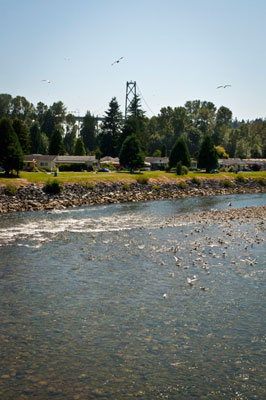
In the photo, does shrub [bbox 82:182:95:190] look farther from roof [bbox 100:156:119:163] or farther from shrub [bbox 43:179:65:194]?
roof [bbox 100:156:119:163]

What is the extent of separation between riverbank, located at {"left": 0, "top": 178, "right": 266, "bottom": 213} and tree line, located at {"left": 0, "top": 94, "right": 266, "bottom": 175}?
38.2 metres

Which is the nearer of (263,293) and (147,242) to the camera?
(263,293)

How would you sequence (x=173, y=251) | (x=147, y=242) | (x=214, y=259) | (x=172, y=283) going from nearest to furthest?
(x=172, y=283) < (x=214, y=259) < (x=173, y=251) < (x=147, y=242)

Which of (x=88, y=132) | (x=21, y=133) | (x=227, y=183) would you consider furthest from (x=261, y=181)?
(x=88, y=132)

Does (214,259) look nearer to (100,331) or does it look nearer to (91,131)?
(100,331)

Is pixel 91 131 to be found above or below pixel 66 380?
above

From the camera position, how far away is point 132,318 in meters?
17.8

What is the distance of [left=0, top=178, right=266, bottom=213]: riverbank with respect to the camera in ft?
184

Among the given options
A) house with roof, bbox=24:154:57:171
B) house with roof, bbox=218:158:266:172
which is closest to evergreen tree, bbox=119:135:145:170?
house with roof, bbox=24:154:57:171

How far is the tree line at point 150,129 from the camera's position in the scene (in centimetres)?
13000

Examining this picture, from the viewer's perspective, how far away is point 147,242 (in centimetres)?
3341

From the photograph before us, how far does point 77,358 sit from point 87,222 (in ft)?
97.6

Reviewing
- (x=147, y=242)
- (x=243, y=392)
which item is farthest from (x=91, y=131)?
(x=243, y=392)

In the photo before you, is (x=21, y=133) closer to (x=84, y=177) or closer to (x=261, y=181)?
(x=84, y=177)
